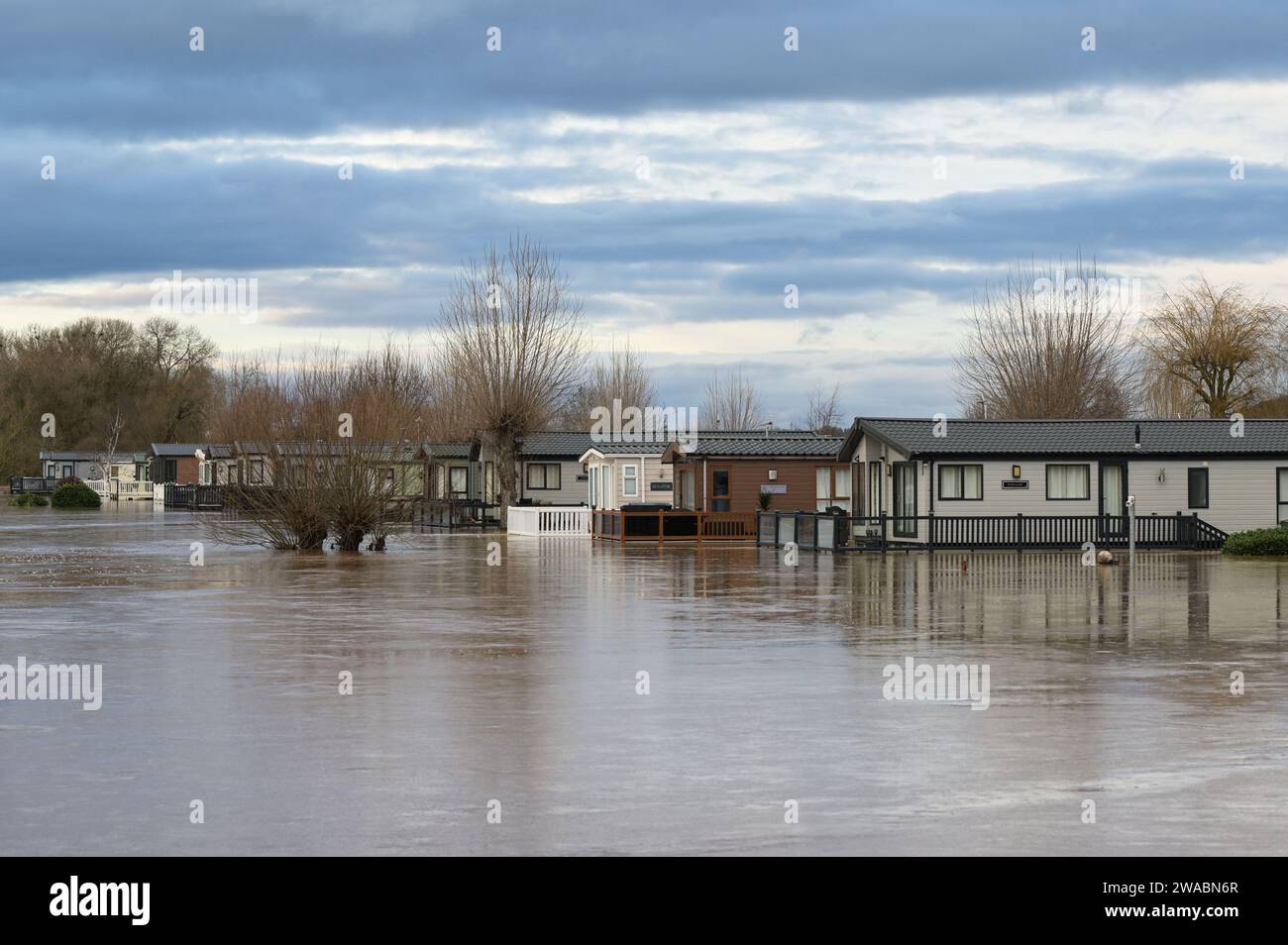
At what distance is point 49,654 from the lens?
57.6 feet

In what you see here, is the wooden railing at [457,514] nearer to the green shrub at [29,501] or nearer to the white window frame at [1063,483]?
the white window frame at [1063,483]

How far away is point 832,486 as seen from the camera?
57750mm

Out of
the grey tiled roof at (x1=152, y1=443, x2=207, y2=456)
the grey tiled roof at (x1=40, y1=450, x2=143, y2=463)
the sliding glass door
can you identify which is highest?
the grey tiled roof at (x1=152, y1=443, x2=207, y2=456)

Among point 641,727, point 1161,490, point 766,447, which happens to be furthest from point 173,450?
point 641,727

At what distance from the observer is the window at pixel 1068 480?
156 feet

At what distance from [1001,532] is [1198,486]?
658 centimetres

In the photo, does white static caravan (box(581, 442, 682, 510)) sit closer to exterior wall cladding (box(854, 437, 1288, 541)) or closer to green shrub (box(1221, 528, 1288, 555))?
exterior wall cladding (box(854, 437, 1288, 541))

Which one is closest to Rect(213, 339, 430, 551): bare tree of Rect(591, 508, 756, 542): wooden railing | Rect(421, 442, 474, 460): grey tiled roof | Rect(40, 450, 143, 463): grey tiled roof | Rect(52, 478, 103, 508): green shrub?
Rect(591, 508, 756, 542): wooden railing

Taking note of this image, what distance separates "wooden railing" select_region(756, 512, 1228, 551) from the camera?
45.5m

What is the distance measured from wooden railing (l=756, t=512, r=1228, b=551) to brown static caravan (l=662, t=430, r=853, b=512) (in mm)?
9439

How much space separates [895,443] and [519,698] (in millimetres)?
33920

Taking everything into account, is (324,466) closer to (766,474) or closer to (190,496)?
(766,474)
